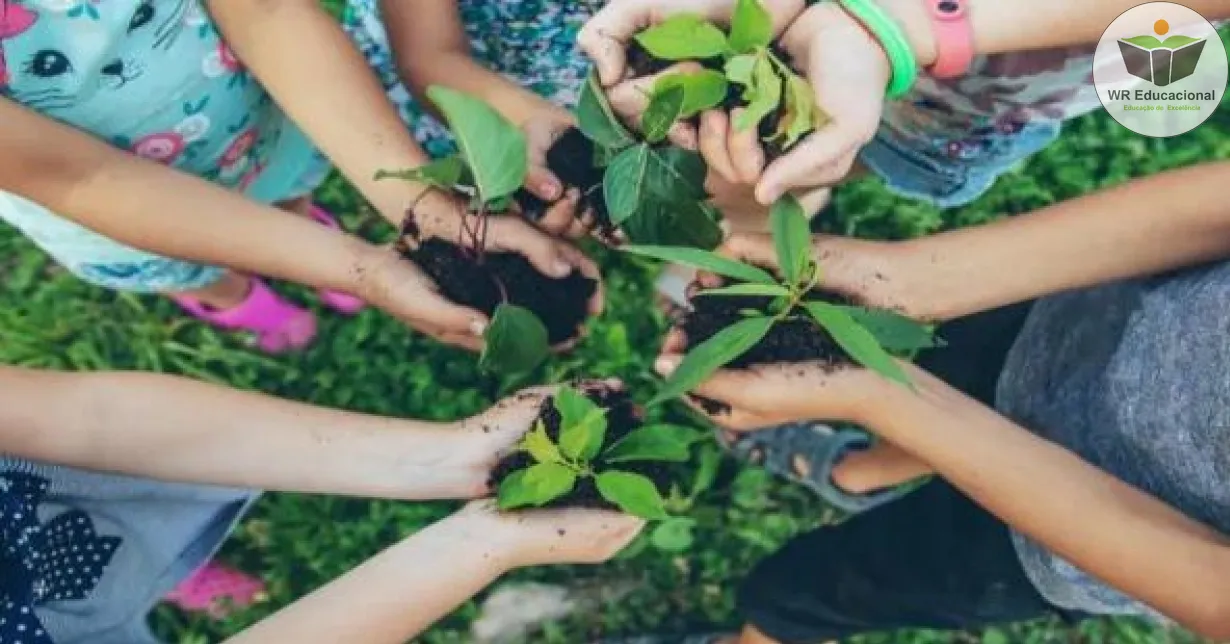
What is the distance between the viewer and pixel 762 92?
99 centimetres

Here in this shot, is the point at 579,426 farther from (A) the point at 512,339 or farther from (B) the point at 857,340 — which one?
(B) the point at 857,340

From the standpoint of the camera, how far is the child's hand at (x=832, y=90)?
101cm

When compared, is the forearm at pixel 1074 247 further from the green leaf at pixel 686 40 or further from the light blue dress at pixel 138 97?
the light blue dress at pixel 138 97

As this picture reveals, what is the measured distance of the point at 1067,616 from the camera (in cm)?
135

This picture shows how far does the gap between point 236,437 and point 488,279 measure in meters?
0.29

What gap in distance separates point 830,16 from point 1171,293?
1.33ft

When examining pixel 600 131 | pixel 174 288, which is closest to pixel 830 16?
pixel 600 131

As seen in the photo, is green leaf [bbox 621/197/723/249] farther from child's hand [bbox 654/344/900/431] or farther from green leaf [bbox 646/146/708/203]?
child's hand [bbox 654/344/900/431]

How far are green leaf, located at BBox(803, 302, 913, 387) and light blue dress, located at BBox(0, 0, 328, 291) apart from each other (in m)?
0.67

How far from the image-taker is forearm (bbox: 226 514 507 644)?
102cm

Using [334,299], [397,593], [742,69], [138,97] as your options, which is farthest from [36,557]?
[334,299]

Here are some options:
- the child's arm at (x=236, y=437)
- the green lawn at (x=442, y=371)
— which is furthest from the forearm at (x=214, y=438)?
the green lawn at (x=442, y=371)

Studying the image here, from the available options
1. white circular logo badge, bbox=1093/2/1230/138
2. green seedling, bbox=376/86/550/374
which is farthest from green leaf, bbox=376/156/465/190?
white circular logo badge, bbox=1093/2/1230/138

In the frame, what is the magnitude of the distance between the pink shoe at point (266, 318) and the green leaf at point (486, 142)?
0.95 m
